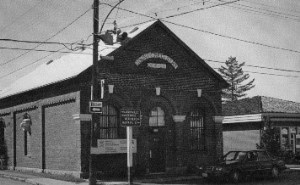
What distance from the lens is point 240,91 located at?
8812cm

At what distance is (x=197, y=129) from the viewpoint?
27.7 metres

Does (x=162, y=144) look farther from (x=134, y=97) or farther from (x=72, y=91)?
(x=72, y=91)

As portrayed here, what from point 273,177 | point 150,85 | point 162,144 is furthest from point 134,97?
point 273,177

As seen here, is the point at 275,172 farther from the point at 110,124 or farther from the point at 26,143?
the point at 26,143

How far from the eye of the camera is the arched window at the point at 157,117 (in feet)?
85.3

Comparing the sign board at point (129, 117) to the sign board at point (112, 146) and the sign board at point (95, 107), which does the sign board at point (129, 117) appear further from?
the sign board at point (112, 146)

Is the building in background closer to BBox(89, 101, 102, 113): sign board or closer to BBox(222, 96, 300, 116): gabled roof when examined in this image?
BBox(222, 96, 300, 116): gabled roof

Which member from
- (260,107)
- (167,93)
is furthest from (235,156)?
(260,107)

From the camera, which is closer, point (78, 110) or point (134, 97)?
point (78, 110)

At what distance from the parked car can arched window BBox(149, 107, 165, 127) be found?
14.6ft

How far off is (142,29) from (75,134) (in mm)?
7033

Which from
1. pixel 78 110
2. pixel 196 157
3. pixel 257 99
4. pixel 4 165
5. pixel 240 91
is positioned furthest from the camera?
pixel 240 91

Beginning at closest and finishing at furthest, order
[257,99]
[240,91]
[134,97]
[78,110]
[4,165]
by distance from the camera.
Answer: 1. [78,110]
2. [134,97]
3. [4,165]
4. [257,99]
5. [240,91]

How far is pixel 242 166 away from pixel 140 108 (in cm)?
655
